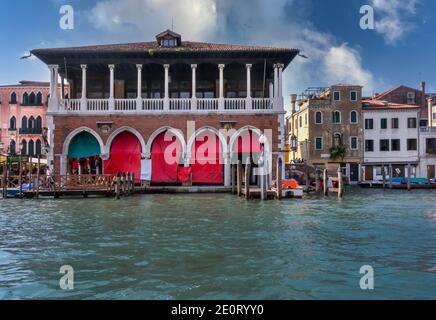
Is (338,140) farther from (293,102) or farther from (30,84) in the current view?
(30,84)

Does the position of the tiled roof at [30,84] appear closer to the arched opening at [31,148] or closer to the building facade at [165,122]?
the arched opening at [31,148]

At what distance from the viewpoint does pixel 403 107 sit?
3491cm

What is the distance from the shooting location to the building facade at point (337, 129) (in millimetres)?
35062

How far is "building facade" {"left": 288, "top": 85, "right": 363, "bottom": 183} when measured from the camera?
A: 115ft

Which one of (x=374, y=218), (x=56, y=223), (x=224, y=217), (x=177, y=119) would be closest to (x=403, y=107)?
(x=177, y=119)

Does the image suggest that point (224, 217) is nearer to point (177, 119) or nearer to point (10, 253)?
point (10, 253)

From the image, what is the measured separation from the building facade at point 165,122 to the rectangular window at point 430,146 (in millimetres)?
18828

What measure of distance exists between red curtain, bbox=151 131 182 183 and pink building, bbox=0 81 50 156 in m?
20.2

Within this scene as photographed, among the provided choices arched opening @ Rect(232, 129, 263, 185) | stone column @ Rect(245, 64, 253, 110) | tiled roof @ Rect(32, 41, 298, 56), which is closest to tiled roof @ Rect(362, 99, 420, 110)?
tiled roof @ Rect(32, 41, 298, 56)

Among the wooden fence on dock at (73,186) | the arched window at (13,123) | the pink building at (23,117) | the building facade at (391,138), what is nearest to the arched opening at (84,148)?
the wooden fence on dock at (73,186)

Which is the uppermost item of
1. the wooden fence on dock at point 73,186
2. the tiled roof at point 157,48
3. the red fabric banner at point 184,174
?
the tiled roof at point 157,48
